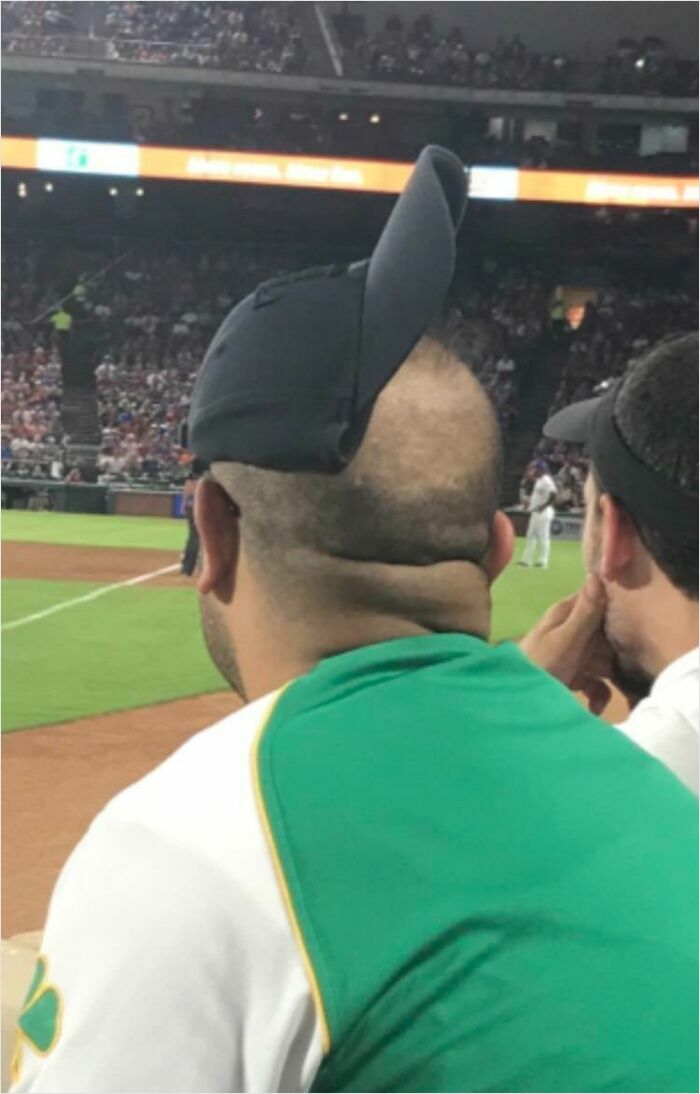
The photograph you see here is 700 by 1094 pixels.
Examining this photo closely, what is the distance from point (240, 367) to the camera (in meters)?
1.16

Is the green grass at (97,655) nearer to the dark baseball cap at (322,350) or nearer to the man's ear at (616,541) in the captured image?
the man's ear at (616,541)

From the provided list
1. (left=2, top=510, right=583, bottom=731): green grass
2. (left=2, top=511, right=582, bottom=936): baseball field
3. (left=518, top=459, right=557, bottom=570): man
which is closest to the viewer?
(left=2, top=511, right=582, bottom=936): baseball field

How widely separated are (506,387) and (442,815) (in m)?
33.1

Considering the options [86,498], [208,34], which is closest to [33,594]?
[86,498]

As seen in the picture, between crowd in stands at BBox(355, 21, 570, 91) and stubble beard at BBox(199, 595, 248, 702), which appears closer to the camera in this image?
stubble beard at BBox(199, 595, 248, 702)

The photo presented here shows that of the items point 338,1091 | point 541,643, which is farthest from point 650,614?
point 338,1091

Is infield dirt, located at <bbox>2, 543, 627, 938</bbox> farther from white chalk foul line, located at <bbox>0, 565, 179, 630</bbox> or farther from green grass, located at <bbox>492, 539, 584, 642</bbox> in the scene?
white chalk foul line, located at <bbox>0, 565, 179, 630</bbox>

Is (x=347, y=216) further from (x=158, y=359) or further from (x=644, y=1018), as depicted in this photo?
(x=644, y=1018)

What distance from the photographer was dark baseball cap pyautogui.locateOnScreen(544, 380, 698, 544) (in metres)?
1.73

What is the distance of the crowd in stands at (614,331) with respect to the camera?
109ft

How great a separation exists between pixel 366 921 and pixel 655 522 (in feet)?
3.24

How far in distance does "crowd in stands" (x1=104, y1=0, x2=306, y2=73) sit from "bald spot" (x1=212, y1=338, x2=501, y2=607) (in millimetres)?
33945

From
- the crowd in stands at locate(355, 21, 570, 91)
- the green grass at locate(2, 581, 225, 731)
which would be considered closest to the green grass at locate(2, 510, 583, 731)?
the green grass at locate(2, 581, 225, 731)

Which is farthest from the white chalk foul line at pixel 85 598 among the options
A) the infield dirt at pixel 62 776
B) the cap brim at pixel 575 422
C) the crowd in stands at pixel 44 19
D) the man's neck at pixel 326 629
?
the crowd in stands at pixel 44 19
